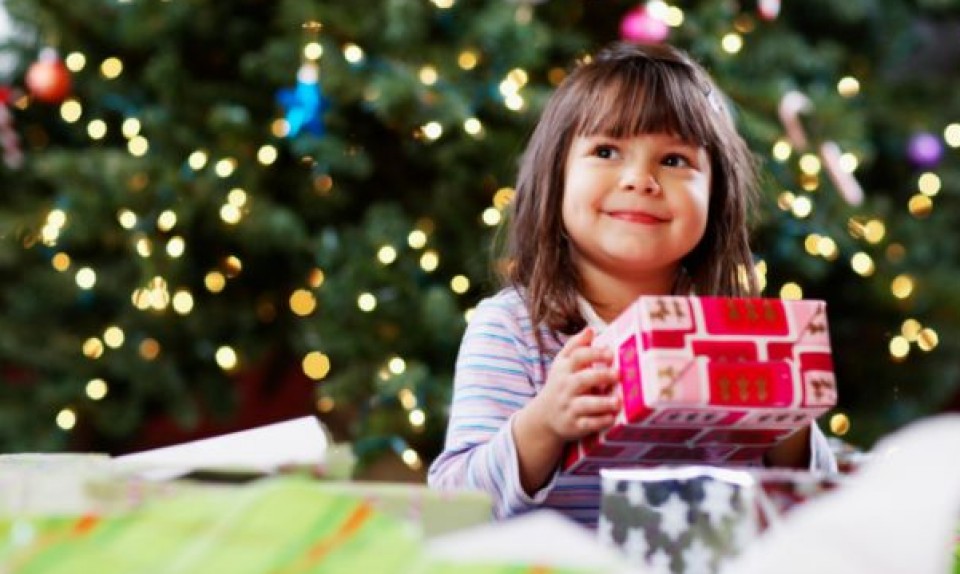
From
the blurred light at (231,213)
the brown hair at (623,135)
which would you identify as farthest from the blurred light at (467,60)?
the brown hair at (623,135)

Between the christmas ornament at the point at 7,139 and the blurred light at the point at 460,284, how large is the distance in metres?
0.89

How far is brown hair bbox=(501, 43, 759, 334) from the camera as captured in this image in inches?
41.2

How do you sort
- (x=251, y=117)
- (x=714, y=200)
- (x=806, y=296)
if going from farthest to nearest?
(x=806, y=296) < (x=251, y=117) < (x=714, y=200)

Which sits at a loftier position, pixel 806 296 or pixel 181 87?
pixel 181 87

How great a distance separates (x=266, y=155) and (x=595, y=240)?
1.51m

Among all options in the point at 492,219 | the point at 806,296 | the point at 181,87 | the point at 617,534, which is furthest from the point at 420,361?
the point at 617,534

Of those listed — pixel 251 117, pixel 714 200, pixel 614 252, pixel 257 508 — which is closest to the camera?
pixel 257 508

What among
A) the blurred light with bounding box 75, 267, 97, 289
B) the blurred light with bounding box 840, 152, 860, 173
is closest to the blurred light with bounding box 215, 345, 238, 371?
the blurred light with bounding box 75, 267, 97, 289

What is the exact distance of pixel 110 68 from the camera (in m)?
2.56

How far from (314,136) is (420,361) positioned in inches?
A: 17.2

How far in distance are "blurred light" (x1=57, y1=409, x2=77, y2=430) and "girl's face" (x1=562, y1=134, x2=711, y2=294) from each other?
1736 millimetres

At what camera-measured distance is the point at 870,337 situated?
110 inches

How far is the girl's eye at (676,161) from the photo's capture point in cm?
103

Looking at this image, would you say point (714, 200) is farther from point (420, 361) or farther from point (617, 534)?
point (420, 361)
